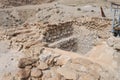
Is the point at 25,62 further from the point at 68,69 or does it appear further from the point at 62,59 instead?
the point at 68,69

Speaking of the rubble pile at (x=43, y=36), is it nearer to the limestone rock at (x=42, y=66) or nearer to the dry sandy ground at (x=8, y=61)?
the dry sandy ground at (x=8, y=61)

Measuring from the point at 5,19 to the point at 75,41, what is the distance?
17444mm

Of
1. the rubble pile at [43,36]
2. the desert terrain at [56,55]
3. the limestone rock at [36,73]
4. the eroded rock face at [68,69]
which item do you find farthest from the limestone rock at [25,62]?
the rubble pile at [43,36]

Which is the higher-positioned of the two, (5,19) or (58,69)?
(58,69)

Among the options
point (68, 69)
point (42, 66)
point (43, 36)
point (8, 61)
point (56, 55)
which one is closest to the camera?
point (68, 69)

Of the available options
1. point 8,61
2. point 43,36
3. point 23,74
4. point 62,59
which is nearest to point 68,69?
point 62,59

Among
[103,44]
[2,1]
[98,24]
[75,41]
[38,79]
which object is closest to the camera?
[38,79]

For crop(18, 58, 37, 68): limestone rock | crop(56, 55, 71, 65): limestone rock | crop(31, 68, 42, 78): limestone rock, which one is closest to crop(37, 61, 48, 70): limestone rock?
crop(31, 68, 42, 78): limestone rock

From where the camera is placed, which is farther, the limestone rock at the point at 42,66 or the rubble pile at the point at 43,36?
the rubble pile at the point at 43,36

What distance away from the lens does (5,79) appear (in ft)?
23.8

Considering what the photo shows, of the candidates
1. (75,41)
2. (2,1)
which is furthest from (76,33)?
(2,1)

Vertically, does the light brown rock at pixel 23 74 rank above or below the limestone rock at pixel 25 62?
below

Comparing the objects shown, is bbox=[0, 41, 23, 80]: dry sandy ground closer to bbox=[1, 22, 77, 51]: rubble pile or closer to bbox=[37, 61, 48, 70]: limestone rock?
bbox=[1, 22, 77, 51]: rubble pile

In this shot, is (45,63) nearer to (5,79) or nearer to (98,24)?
(5,79)
